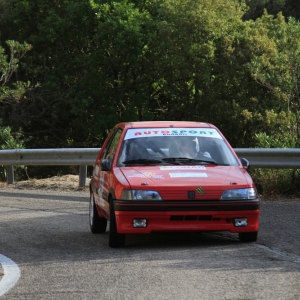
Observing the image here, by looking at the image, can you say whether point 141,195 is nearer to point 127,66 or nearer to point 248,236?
point 248,236

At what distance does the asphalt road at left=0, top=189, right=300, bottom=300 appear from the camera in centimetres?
714

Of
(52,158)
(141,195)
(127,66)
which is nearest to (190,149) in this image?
(141,195)

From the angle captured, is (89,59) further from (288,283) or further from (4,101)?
(288,283)

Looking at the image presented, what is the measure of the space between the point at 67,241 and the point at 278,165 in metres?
6.17

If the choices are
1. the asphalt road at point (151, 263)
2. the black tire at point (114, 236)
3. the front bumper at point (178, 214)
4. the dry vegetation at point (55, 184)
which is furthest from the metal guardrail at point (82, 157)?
the black tire at point (114, 236)

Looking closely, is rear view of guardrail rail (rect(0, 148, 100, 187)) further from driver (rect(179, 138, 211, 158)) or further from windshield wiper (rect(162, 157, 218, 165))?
windshield wiper (rect(162, 157, 218, 165))

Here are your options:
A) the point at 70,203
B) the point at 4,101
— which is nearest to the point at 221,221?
the point at 70,203

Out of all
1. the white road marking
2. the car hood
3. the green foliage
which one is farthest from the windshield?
the green foliage

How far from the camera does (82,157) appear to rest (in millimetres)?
18359

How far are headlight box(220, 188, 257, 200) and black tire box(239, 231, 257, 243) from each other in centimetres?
40

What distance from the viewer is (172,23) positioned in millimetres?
39344

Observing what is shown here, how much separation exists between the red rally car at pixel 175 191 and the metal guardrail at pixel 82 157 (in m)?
5.05

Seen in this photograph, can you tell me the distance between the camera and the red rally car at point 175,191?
9555 mm

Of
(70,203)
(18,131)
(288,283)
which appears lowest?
(18,131)
